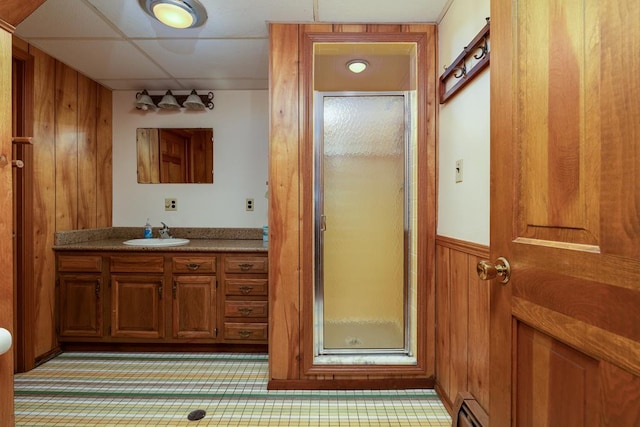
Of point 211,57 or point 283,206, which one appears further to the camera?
point 211,57

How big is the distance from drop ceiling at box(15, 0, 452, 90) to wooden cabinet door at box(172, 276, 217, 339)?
1.68m

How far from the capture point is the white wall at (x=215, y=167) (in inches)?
121

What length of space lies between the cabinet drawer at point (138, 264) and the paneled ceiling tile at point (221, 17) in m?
1.57

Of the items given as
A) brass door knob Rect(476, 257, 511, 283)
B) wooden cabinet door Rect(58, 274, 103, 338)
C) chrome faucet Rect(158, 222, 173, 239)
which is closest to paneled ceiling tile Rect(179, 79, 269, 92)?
chrome faucet Rect(158, 222, 173, 239)

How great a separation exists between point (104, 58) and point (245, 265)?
190 cm

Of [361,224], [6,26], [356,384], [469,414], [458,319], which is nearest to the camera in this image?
[6,26]

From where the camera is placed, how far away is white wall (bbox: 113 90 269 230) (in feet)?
10.1

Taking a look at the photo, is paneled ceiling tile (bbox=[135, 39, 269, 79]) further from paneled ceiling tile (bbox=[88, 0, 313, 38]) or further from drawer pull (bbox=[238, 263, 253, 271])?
drawer pull (bbox=[238, 263, 253, 271])

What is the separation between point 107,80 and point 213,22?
1531 mm

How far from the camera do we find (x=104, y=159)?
9.93 feet

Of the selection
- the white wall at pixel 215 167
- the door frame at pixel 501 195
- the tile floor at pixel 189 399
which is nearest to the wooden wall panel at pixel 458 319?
the tile floor at pixel 189 399

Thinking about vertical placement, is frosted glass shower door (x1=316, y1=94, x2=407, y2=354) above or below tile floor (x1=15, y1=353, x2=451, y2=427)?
above

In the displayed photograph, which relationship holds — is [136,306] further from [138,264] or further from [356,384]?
[356,384]

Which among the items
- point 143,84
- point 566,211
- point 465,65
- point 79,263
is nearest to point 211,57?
point 143,84
